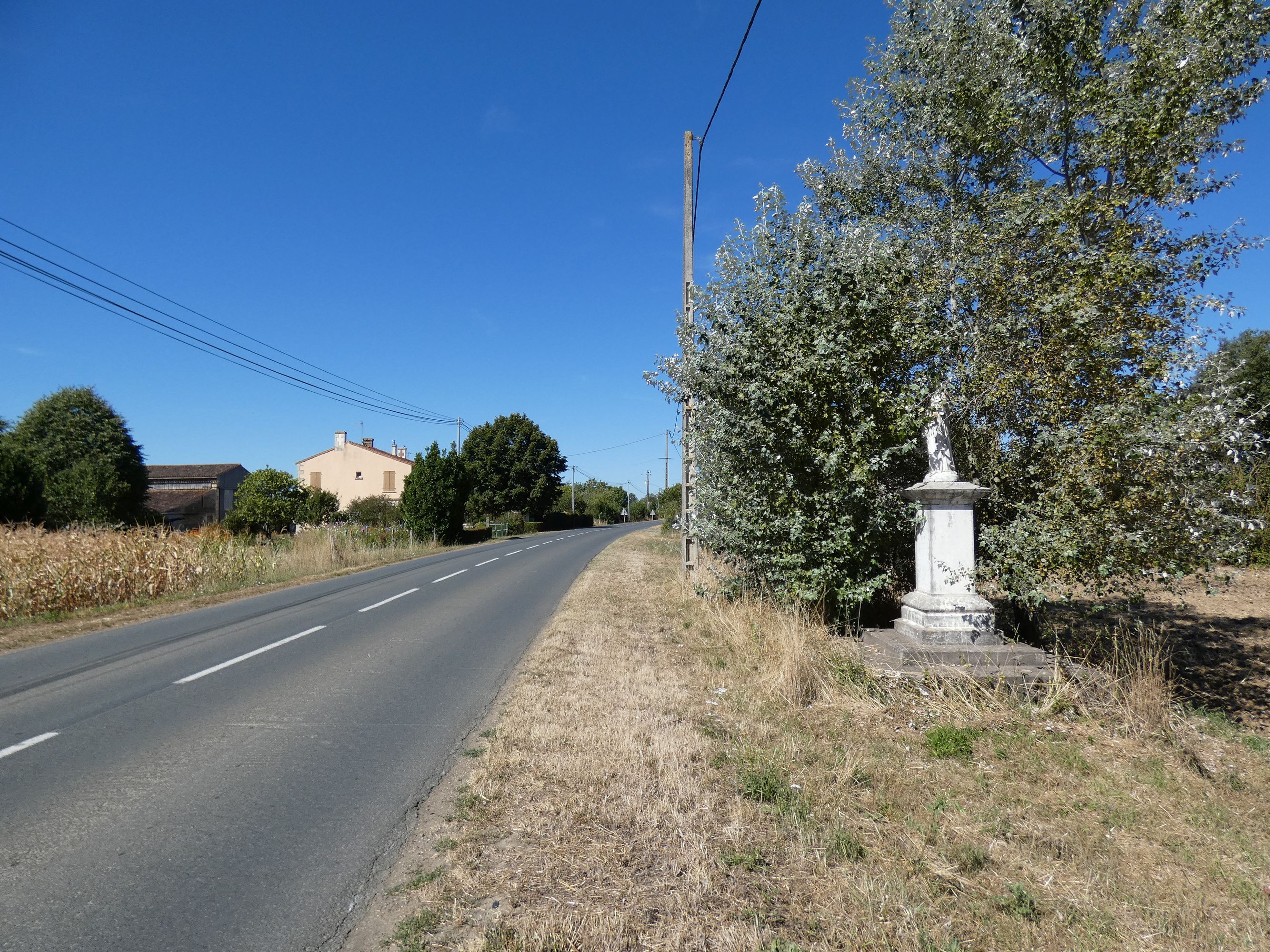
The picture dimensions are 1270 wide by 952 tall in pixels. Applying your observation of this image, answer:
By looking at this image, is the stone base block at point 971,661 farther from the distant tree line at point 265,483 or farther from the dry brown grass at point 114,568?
the distant tree line at point 265,483

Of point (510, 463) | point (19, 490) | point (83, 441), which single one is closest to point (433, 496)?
point (19, 490)

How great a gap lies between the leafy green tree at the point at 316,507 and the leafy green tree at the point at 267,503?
0.30 m

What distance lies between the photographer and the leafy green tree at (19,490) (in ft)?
82.0

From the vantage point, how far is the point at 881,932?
2.65 meters

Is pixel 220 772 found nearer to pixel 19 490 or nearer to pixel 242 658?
pixel 242 658

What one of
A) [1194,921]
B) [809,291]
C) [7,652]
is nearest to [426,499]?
[7,652]

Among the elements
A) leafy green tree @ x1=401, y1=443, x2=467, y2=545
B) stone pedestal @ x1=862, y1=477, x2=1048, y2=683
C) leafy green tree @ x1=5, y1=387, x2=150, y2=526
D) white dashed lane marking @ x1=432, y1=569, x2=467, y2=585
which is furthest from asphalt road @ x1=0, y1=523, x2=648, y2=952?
leafy green tree @ x1=5, y1=387, x2=150, y2=526

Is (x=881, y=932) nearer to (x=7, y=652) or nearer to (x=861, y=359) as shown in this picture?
(x=861, y=359)

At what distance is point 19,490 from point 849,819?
1322 inches

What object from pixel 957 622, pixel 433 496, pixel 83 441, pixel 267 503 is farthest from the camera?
pixel 83 441

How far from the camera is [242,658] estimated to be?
299 inches

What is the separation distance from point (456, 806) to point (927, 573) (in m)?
5.17

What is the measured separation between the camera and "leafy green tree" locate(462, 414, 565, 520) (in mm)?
52656

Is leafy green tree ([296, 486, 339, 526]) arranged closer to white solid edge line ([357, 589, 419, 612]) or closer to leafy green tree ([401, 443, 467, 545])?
leafy green tree ([401, 443, 467, 545])
